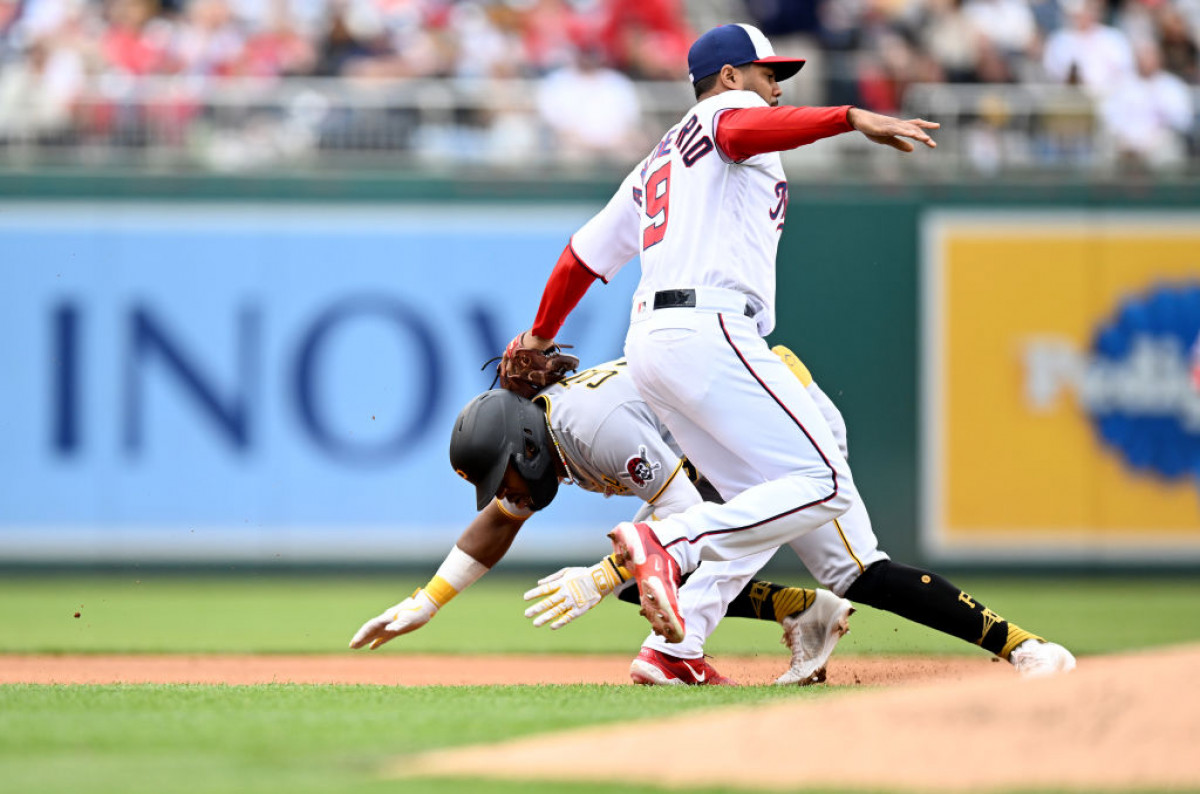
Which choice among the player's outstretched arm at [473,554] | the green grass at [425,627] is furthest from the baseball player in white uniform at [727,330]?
the green grass at [425,627]

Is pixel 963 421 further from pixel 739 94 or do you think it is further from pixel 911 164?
pixel 739 94

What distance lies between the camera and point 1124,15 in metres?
12.7

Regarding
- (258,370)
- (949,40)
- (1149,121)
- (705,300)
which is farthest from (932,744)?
(949,40)

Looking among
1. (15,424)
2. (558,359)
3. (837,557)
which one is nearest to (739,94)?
(558,359)

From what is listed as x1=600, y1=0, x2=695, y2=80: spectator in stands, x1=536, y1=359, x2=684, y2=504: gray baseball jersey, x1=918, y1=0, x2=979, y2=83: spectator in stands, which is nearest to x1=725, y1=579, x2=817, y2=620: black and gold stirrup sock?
x1=536, y1=359, x2=684, y2=504: gray baseball jersey

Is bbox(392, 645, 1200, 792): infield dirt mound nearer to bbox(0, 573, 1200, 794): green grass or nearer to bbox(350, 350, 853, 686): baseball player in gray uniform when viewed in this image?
bbox(0, 573, 1200, 794): green grass

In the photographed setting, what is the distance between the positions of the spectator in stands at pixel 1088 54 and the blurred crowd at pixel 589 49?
0.01 metres

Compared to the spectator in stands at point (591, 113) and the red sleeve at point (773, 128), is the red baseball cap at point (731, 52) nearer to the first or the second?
the red sleeve at point (773, 128)

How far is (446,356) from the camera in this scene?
10.8 meters

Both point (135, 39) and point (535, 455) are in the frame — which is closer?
point (535, 455)

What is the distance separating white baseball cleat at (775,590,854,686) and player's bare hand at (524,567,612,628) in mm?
863

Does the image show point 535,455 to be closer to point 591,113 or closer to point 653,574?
point 653,574

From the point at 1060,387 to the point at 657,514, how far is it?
20.2 feet

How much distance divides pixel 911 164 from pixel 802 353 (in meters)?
1.47
